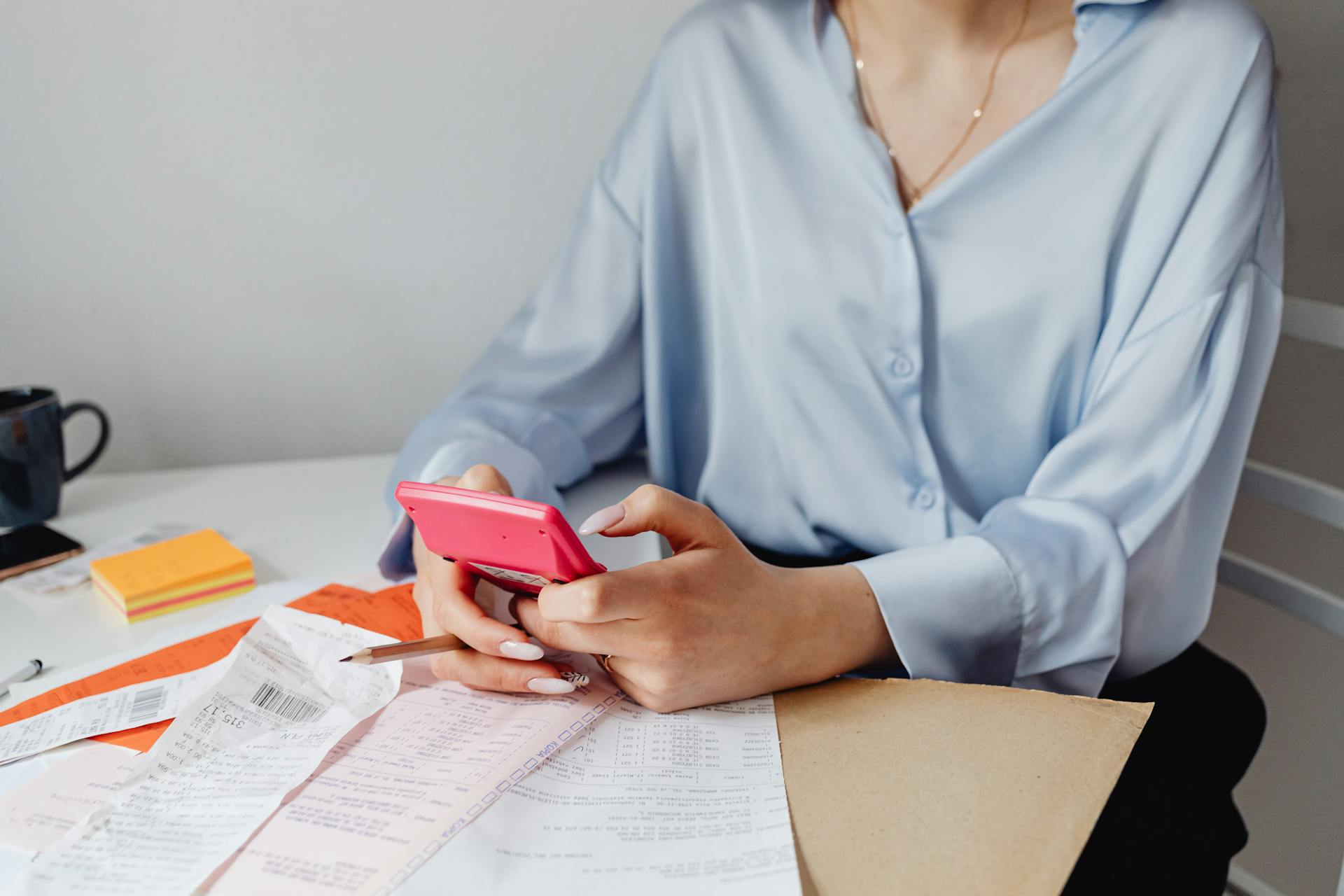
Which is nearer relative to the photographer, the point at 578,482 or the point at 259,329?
the point at 578,482

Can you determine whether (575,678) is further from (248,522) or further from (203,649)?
(248,522)

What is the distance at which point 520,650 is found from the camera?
61 cm

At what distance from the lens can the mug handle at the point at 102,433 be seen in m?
1.01

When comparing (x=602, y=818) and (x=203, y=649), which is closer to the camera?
(x=602, y=818)

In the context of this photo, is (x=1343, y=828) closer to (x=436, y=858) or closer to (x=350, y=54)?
(x=436, y=858)

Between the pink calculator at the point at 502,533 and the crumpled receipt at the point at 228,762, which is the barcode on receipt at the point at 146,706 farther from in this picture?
the pink calculator at the point at 502,533

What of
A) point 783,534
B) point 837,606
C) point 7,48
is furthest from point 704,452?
point 7,48

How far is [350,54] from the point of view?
1.09 m

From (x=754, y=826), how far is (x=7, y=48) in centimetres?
111

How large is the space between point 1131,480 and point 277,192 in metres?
0.94

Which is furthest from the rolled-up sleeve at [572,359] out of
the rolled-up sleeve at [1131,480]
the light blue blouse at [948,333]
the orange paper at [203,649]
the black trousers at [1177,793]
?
the black trousers at [1177,793]

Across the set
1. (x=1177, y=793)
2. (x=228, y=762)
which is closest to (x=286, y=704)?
(x=228, y=762)

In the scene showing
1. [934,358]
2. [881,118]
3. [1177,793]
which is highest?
[881,118]

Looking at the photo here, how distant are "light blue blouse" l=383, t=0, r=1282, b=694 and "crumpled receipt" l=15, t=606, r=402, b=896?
6.9 inches
